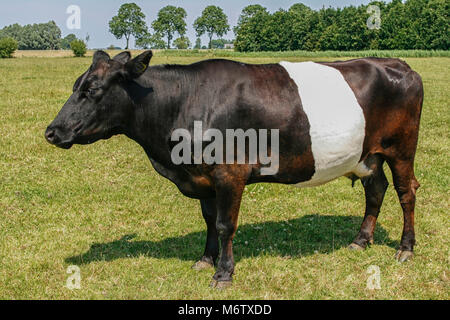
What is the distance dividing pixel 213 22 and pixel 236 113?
151399 millimetres

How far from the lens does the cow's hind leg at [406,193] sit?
5918 mm

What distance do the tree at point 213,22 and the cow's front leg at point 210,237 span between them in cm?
14991

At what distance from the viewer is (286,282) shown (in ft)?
17.9

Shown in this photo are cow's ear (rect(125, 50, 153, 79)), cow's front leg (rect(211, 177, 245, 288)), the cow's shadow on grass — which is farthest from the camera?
the cow's shadow on grass

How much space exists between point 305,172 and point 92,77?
8.35ft

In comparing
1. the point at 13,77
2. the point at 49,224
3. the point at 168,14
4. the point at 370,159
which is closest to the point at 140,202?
the point at 49,224

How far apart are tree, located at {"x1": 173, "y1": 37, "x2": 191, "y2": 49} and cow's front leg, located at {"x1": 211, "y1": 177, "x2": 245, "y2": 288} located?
120640mm

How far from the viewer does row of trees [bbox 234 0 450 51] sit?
79.7m

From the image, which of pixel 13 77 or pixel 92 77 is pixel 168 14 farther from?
pixel 92 77

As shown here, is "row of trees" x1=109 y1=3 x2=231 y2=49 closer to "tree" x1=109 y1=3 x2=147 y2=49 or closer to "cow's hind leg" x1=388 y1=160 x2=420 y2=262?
"tree" x1=109 y1=3 x2=147 y2=49

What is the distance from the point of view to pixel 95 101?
4.82 meters

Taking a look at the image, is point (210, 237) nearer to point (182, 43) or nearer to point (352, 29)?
point (352, 29)

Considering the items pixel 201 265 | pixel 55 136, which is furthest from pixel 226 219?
pixel 55 136

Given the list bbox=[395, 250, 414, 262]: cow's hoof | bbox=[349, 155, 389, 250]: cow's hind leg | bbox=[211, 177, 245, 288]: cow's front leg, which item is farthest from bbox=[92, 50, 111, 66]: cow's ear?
bbox=[395, 250, 414, 262]: cow's hoof
